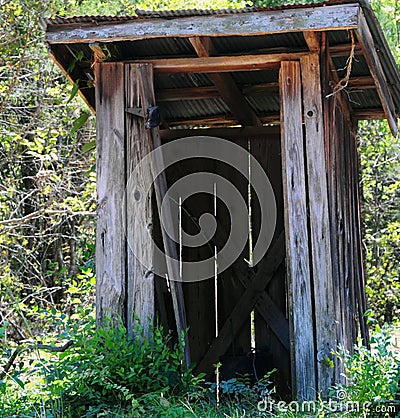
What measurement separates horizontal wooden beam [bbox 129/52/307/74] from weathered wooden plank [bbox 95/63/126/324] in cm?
31

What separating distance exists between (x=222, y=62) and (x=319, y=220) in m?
1.43

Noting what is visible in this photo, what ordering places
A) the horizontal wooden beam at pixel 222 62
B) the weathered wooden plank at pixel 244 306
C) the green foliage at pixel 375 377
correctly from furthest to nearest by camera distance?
the weathered wooden plank at pixel 244 306, the horizontal wooden beam at pixel 222 62, the green foliage at pixel 375 377

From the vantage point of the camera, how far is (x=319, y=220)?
561 centimetres

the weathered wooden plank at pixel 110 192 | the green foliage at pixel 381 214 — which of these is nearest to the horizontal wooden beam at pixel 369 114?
the weathered wooden plank at pixel 110 192

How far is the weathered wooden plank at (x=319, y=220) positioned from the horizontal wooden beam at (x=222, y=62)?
23 cm

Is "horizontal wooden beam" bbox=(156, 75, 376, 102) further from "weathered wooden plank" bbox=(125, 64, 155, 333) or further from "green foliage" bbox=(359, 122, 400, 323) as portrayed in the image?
"green foliage" bbox=(359, 122, 400, 323)

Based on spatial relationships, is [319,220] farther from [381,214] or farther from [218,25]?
[381,214]

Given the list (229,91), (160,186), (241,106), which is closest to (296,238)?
(160,186)

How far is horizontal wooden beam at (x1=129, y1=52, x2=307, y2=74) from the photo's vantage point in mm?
5855

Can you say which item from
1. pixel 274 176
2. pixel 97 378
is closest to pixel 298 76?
pixel 274 176

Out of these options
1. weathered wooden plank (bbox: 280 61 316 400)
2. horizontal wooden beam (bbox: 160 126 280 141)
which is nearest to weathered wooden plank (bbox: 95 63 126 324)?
weathered wooden plank (bbox: 280 61 316 400)

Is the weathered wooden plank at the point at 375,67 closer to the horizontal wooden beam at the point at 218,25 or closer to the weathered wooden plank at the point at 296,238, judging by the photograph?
the horizontal wooden beam at the point at 218,25

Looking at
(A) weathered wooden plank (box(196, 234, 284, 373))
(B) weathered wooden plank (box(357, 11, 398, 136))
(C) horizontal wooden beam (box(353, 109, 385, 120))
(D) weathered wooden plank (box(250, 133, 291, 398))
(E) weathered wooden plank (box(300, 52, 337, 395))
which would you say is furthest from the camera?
(C) horizontal wooden beam (box(353, 109, 385, 120))

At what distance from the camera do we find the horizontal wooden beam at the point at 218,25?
5180mm
